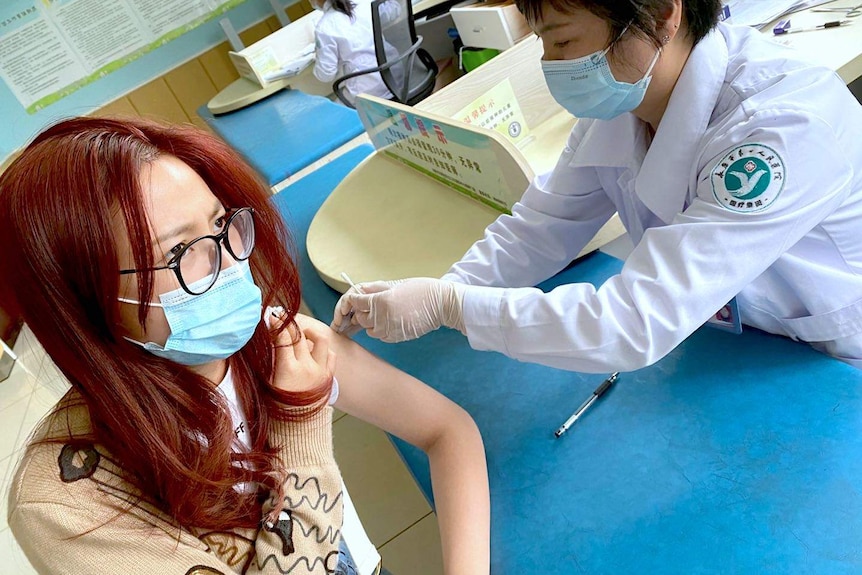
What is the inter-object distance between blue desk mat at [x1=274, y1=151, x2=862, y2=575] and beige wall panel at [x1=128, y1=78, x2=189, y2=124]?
500 centimetres

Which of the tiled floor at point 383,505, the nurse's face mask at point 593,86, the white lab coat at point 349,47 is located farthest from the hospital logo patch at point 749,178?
the white lab coat at point 349,47

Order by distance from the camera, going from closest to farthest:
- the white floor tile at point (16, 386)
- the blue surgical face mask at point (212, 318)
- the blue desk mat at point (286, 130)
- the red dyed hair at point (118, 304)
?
the red dyed hair at point (118, 304), the blue surgical face mask at point (212, 318), the blue desk mat at point (286, 130), the white floor tile at point (16, 386)

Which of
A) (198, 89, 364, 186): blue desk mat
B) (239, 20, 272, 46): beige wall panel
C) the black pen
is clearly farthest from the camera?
(239, 20, 272, 46): beige wall panel

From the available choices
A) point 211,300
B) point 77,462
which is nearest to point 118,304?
point 211,300

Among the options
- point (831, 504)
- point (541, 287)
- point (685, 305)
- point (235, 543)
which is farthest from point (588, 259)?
point (235, 543)

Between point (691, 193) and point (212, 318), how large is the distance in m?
0.81

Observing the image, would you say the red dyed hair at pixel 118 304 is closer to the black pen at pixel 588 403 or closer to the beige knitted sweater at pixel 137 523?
the beige knitted sweater at pixel 137 523

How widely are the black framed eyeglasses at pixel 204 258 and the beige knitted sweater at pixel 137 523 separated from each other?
263mm

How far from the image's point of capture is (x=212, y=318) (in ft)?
2.85

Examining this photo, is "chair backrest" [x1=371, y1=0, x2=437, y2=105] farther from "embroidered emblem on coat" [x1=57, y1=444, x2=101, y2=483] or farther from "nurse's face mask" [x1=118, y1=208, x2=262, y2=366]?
"embroidered emblem on coat" [x1=57, y1=444, x2=101, y2=483]

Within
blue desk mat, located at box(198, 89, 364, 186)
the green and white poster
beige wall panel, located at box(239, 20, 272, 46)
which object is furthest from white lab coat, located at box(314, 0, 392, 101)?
the green and white poster

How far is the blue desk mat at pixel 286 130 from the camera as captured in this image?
253 cm

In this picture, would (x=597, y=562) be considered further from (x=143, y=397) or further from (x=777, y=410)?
(x=143, y=397)

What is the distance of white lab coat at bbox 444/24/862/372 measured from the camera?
84 cm
